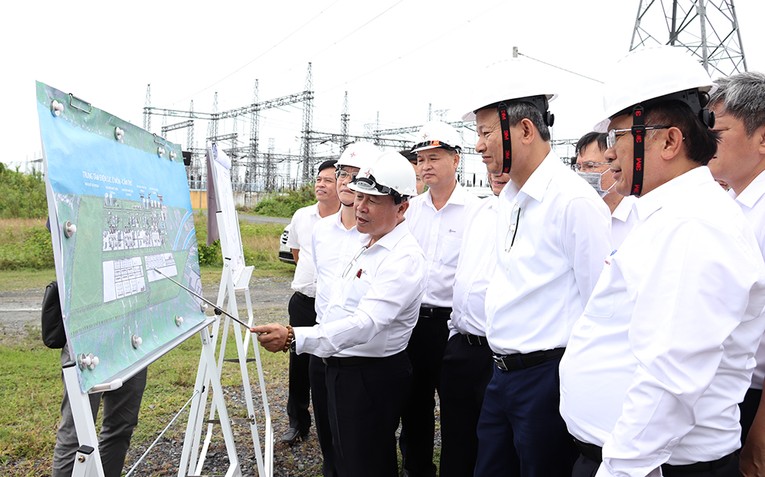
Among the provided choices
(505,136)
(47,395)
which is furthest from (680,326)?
(47,395)

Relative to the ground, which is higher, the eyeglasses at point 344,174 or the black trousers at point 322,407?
the eyeglasses at point 344,174

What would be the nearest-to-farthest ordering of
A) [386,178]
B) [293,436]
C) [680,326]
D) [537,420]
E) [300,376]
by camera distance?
1. [680,326]
2. [537,420]
3. [386,178]
4. [293,436]
5. [300,376]

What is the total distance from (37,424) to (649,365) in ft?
15.3

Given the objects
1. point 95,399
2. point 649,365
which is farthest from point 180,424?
point 649,365

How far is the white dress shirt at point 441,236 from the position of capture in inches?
148

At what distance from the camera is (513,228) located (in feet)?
7.75

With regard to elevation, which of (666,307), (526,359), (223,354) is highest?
(666,307)

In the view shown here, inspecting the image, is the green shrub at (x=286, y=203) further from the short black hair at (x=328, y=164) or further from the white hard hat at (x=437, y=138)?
the white hard hat at (x=437, y=138)

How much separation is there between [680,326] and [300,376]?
3780 millimetres

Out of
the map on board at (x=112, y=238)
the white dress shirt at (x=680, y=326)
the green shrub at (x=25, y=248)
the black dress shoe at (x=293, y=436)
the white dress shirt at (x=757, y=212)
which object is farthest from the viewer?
the green shrub at (x=25, y=248)

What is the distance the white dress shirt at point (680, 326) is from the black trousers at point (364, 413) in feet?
4.79

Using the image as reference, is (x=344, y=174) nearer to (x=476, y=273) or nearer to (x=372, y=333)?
(x=476, y=273)

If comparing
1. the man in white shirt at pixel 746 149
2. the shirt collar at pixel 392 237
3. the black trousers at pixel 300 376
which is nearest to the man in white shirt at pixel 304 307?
the black trousers at pixel 300 376

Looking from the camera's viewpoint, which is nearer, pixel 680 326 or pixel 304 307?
pixel 680 326
